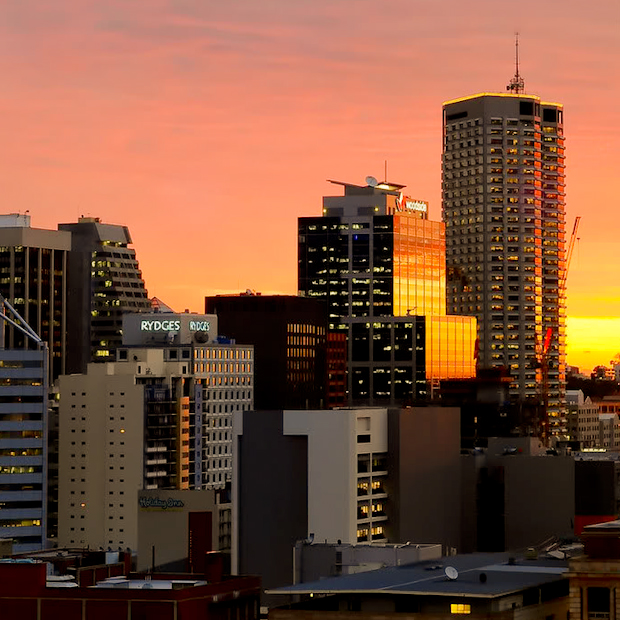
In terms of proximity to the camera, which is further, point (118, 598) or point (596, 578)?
point (118, 598)

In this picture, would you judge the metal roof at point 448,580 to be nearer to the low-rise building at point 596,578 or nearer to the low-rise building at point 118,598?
the low-rise building at point 596,578

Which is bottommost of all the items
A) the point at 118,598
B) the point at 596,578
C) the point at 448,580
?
the point at 118,598

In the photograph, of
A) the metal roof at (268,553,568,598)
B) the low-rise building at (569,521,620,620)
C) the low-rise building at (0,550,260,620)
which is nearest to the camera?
the low-rise building at (569,521,620,620)

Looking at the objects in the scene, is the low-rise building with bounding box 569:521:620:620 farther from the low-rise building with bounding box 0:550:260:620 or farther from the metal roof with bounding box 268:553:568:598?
the low-rise building with bounding box 0:550:260:620

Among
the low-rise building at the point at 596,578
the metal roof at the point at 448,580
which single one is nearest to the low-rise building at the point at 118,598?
the metal roof at the point at 448,580

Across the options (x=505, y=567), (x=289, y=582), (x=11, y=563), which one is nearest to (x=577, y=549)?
(x=505, y=567)

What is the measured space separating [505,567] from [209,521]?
2028 inches

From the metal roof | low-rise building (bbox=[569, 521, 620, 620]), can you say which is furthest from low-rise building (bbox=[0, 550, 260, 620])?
low-rise building (bbox=[569, 521, 620, 620])

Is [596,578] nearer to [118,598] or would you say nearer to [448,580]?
[448,580]

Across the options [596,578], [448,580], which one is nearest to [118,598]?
[448,580]

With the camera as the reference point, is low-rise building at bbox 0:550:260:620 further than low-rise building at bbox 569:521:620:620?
Yes

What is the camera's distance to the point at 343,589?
125m

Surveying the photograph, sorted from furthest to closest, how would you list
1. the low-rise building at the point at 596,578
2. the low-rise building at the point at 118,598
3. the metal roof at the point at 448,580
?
the low-rise building at the point at 118,598 → the metal roof at the point at 448,580 → the low-rise building at the point at 596,578

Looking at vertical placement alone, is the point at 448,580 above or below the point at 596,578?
below
